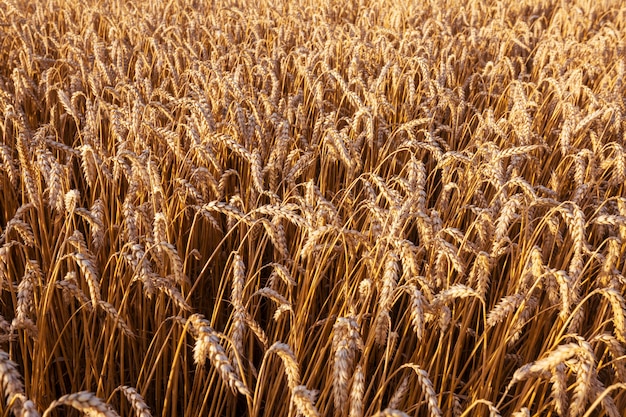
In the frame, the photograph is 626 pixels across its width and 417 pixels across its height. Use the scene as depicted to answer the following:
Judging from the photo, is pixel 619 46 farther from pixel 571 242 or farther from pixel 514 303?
pixel 514 303

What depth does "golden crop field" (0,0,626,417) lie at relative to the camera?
117 centimetres

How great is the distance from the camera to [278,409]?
4.58 ft

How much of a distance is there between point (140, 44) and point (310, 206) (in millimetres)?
2333

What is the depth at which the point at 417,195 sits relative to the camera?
1414 millimetres

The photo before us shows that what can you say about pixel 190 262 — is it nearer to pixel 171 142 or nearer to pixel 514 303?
pixel 171 142

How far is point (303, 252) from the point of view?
1.21m

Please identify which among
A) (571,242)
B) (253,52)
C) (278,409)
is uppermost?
(253,52)

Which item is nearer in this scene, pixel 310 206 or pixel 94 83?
pixel 310 206

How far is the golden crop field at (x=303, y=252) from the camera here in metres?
1.17

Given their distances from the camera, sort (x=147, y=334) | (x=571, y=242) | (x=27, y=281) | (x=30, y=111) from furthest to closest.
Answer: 1. (x=30, y=111)
2. (x=571, y=242)
3. (x=147, y=334)
4. (x=27, y=281)

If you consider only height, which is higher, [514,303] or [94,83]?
[94,83]

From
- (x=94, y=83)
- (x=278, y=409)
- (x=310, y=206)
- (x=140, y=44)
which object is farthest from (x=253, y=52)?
(x=278, y=409)

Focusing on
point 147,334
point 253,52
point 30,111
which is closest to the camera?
point 147,334

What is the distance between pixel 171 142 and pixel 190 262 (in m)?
0.39
